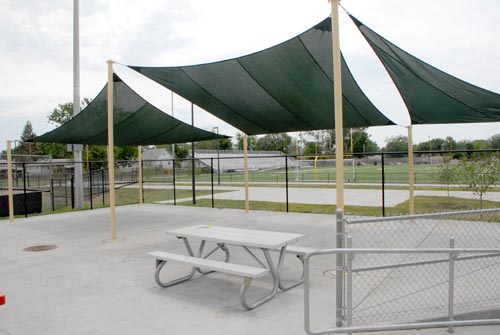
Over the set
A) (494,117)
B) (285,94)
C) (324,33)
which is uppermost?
(324,33)

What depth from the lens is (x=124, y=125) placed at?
920cm

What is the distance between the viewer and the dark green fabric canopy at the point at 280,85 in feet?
17.8

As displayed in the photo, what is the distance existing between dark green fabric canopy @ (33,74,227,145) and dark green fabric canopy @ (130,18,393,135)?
4.47ft

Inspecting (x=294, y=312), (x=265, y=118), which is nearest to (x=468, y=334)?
(x=294, y=312)

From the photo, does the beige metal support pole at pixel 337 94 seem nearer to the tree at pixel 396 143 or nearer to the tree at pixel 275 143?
the tree at pixel 275 143

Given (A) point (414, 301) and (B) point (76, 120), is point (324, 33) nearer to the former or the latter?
(A) point (414, 301)

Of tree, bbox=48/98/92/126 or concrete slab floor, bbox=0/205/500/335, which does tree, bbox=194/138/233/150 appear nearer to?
tree, bbox=48/98/92/126

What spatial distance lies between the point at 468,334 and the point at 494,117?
15.5 ft

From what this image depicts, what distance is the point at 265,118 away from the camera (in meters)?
8.26

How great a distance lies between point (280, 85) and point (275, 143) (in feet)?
234

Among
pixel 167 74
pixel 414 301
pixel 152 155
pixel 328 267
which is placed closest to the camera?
pixel 414 301

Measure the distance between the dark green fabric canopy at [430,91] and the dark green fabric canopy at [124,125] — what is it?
4952 mm

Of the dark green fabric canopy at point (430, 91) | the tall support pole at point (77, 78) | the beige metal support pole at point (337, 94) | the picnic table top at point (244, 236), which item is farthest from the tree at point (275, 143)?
the beige metal support pole at point (337, 94)

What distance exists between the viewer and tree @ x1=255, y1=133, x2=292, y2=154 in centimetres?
7638
